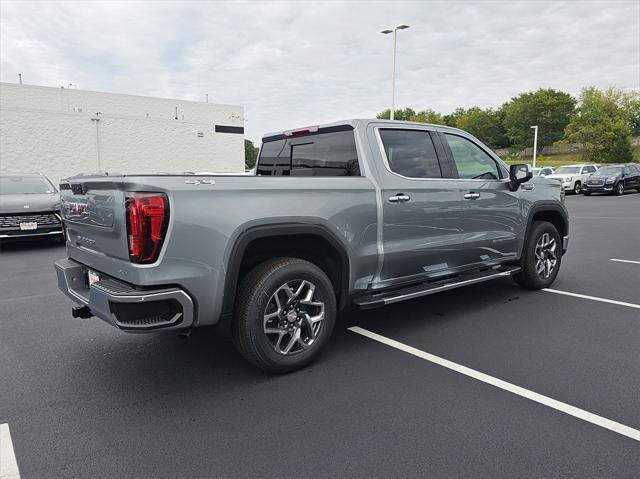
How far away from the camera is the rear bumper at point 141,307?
9.66 feet

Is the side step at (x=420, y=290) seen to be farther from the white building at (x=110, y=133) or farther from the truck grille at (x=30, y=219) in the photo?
the white building at (x=110, y=133)

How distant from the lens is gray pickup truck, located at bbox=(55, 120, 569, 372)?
119 inches

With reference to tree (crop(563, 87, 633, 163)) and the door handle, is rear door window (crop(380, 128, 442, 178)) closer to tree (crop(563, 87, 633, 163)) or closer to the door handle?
the door handle

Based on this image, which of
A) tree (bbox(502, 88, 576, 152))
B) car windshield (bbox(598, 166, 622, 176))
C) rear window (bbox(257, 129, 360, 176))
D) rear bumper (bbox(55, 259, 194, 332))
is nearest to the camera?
rear bumper (bbox(55, 259, 194, 332))

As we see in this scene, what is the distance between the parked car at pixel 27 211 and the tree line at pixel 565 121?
196 ft

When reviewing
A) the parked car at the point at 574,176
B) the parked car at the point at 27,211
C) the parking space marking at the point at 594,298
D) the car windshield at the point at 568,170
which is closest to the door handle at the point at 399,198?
the parking space marking at the point at 594,298

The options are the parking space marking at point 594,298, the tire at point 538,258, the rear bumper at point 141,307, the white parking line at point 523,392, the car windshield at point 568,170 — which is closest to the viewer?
the white parking line at point 523,392

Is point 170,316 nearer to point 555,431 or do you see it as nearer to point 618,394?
point 555,431

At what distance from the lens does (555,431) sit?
281cm

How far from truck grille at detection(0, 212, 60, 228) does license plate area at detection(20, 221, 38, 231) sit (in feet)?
0.13

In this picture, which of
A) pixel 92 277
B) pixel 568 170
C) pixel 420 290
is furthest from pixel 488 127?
pixel 92 277

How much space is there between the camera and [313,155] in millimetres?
4691

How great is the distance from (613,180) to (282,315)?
2676 centimetres

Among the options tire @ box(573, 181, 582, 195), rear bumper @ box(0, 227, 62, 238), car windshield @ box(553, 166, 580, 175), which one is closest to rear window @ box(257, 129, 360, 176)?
rear bumper @ box(0, 227, 62, 238)
